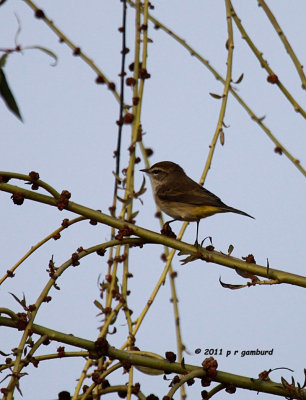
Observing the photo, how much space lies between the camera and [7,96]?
84.4 inches

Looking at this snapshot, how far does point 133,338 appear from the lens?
9.29 ft

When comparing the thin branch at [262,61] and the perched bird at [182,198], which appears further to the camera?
the perched bird at [182,198]

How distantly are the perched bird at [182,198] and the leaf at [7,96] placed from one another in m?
2.35

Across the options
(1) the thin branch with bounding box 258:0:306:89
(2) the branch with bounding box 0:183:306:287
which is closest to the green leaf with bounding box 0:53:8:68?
(2) the branch with bounding box 0:183:306:287

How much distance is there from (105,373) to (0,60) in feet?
4.06

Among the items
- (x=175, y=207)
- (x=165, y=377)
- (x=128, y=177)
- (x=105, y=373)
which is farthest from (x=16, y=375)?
(x=175, y=207)

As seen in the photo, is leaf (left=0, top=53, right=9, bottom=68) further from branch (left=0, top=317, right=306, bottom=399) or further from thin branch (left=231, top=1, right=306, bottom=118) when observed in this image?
thin branch (left=231, top=1, right=306, bottom=118)

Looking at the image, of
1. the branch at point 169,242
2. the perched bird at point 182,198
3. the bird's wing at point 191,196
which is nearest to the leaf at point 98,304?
the branch at point 169,242

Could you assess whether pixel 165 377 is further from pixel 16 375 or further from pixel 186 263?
pixel 16 375

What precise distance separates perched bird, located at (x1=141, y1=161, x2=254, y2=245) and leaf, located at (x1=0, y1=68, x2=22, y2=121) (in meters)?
2.35

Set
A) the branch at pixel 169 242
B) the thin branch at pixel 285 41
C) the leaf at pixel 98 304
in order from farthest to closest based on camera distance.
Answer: the thin branch at pixel 285 41
the leaf at pixel 98 304
the branch at pixel 169 242

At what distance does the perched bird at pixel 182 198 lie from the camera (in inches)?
199

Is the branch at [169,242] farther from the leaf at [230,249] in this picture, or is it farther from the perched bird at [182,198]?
the perched bird at [182,198]

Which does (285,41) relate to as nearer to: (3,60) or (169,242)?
(169,242)
